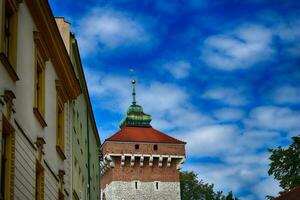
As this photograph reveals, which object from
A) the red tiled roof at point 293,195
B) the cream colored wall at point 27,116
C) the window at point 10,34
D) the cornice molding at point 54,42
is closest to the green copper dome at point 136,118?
the red tiled roof at point 293,195

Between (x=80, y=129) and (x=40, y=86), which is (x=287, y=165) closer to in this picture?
(x=80, y=129)

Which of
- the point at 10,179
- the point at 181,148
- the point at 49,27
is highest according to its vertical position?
the point at 181,148

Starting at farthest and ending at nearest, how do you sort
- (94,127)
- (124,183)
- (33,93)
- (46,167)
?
1. (124,183)
2. (94,127)
3. (46,167)
4. (33,93)

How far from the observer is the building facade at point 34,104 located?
13078mm

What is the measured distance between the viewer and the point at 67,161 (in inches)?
832

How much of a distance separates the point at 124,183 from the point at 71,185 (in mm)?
37333

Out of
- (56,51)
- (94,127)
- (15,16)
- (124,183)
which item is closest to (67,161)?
(56,51)

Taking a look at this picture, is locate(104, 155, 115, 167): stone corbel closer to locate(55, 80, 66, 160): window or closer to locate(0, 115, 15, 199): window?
locate(55, 80, 66, 160): window

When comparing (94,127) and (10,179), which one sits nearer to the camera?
(10,179)

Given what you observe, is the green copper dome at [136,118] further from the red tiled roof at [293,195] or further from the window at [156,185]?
the red tiled roof at [293,195]

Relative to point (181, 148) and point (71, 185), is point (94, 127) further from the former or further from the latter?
point (181, 148)

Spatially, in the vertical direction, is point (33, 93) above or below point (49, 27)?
below

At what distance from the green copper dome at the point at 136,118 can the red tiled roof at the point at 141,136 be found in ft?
5.62

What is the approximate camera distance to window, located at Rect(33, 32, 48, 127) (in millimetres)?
16172
